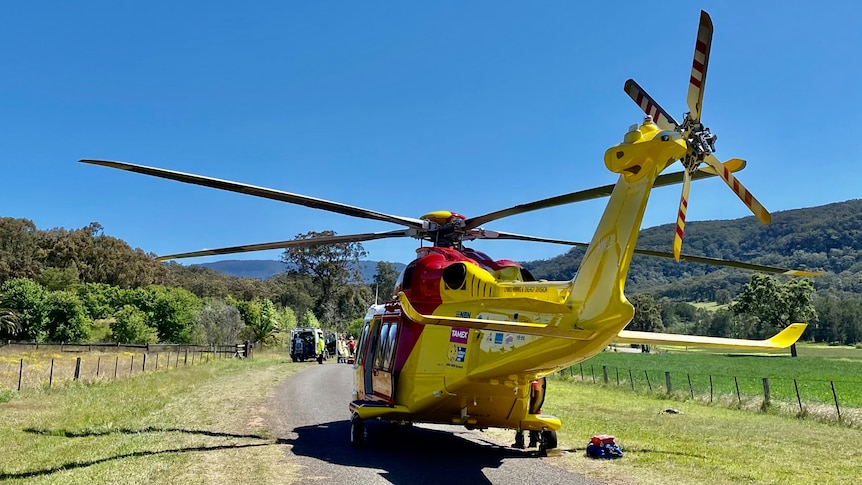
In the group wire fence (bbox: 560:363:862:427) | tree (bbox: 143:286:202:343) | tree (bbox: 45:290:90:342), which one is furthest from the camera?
tree (bbox: 143:286:202:343)

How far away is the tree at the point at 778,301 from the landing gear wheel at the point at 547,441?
73.6 metres

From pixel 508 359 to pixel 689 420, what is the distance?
963 centimetres

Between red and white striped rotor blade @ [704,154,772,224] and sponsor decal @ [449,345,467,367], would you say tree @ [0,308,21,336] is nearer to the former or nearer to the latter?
sponsor decal @ [449,345,467,367]

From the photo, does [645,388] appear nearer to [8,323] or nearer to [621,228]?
[621,228]

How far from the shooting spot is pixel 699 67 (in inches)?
228

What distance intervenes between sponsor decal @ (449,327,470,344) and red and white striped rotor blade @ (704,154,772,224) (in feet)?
14.3

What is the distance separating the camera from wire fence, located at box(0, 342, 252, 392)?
23516 mm

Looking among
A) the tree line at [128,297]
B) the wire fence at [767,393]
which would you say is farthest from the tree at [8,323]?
the wire fence at [767,393]

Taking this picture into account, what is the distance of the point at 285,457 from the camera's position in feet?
31.5

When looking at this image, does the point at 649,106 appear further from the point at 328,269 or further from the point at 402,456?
the point at 328,269

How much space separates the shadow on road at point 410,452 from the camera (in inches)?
344

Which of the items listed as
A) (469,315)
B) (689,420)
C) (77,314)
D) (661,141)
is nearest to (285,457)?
(469,315)

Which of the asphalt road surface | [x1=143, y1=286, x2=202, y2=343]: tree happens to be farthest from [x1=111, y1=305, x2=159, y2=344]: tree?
the asphalt road surface

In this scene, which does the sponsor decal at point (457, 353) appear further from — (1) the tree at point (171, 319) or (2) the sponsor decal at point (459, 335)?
(1) the tree at point (171, 319)
